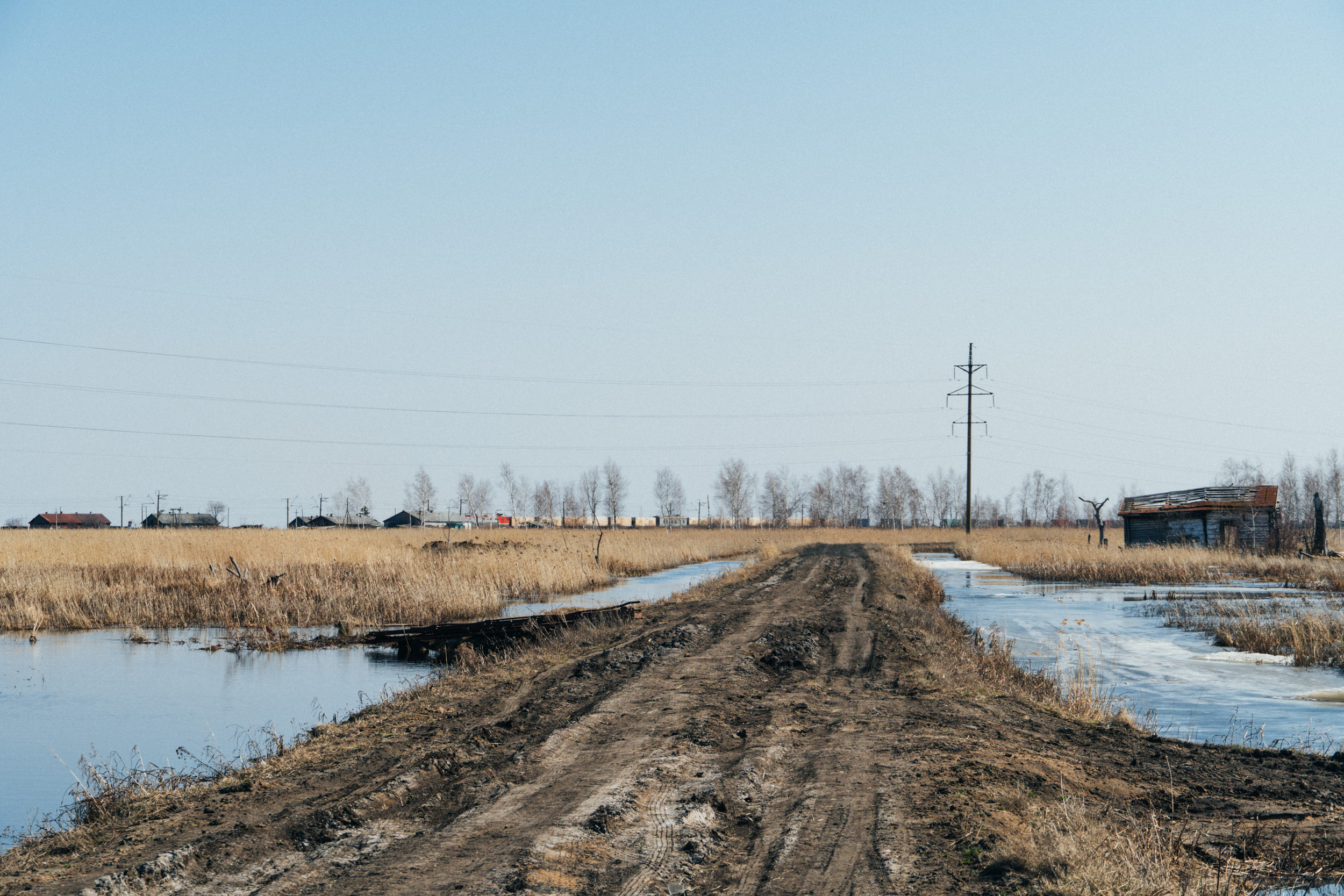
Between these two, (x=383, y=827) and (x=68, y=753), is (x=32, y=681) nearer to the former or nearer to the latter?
(x=68, y=753)

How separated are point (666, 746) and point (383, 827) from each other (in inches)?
105

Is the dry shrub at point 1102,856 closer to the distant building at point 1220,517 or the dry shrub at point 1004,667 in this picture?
the dry shrub at point 1004,667

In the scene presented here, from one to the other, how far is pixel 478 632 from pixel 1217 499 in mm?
33934

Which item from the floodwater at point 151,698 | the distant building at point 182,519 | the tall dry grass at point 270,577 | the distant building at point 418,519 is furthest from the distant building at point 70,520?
the floodwater at point 151,698

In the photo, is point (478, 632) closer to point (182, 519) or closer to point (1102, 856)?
point (1102, 856)

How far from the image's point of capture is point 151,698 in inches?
500

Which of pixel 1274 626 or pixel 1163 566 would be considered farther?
pixel 1163 566

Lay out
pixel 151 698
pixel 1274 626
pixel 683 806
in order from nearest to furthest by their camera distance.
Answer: pixel 683 806 < pixel 151 698 < pixel 1274 626

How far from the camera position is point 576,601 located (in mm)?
24906

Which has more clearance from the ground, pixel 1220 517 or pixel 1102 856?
pixel 1220 517

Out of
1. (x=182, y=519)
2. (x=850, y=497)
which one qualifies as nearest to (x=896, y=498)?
(x=850, y=497)

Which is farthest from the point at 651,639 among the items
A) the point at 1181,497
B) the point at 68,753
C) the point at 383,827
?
Answer: the point at 1181,497

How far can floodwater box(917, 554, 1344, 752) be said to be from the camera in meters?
10.3

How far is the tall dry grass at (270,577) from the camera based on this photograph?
20.5 m
